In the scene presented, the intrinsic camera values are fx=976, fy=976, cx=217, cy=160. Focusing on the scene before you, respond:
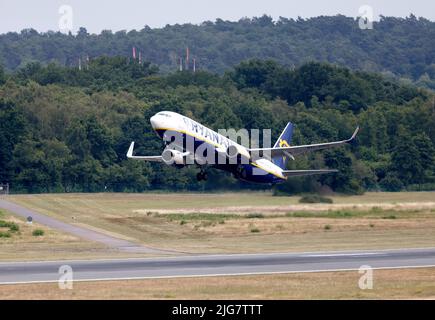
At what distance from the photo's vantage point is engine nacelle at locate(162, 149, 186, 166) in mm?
67938

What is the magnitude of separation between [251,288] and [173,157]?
3108cm

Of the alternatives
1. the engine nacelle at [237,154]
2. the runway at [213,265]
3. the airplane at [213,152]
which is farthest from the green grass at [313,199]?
the runway at [213,265]

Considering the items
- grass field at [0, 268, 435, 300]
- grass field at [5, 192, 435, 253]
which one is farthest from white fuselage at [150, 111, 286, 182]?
grass field at [0, 268, 435, 300]

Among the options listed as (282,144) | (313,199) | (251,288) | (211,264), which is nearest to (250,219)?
(313,199)

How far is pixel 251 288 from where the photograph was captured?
3766 centimetres

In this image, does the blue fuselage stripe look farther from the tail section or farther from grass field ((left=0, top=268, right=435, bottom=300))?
grass field ((left=0, top=268, right=435, bottom=300))

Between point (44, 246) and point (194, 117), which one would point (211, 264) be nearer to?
point (44, 246)

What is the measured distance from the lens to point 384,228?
6675 cm

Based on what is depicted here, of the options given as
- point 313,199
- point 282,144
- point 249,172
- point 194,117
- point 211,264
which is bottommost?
point 211,264

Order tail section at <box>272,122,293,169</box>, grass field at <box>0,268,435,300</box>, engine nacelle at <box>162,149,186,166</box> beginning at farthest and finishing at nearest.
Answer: tail section at <box>272,122,293,169</box> → engine nacelle at <box>162,149,186,166</box> → grass field at <box>0,268,435,300</box>

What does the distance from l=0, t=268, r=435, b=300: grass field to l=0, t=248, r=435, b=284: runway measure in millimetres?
1872
